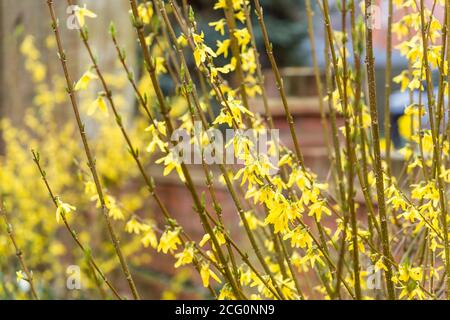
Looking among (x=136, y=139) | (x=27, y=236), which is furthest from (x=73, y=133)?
(x=27, y=236)

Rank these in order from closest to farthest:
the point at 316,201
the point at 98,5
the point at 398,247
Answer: the point at 316,201, the point at 398,247, the point at 98,5

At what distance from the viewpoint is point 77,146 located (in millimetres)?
5902

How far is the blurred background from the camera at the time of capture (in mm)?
5266

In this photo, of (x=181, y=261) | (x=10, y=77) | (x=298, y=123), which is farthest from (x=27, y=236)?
(x=181, y=261)

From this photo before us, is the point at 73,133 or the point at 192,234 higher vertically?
the point at 73,133

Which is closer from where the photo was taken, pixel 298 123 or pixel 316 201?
pixel 316 201

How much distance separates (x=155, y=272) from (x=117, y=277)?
38cm

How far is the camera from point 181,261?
1816mm

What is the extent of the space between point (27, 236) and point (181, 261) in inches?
148

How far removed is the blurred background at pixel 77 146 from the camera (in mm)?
5266

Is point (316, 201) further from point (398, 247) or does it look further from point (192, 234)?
point (192, 234)

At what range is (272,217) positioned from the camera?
1757 mm
